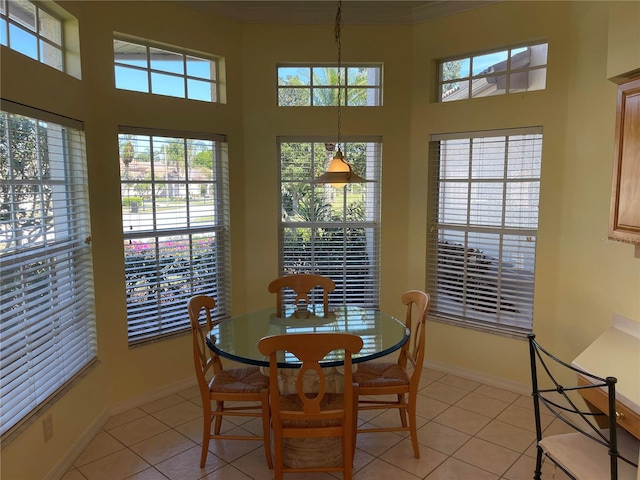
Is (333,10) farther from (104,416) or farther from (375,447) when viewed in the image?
(104,416)

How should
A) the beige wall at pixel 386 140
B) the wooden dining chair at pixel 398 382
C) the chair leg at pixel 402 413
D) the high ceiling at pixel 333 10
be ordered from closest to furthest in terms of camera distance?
1. the wooden dining chair at pixel 398 382
2. the beige wall at pixel 386 140
3. the chair leg at pixel 402 413
4. the high ceiling at pixel 333 10

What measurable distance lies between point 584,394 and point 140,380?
296 centimetres

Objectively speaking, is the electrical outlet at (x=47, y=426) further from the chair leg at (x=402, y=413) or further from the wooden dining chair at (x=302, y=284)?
the chair leg at (x=402, y=413)

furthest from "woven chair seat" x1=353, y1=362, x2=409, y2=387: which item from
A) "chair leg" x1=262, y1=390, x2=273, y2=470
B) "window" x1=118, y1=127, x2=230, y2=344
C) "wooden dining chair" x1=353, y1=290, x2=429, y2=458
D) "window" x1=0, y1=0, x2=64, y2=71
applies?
"window" x1=0, y1=0, x2=64, y2=71

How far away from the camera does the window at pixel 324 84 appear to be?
4.06 m

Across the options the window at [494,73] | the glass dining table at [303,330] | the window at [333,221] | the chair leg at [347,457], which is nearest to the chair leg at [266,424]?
the glass dining table at [303,330]

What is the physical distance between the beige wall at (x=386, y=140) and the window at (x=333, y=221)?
0.41ft

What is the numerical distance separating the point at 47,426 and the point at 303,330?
150 centimetres

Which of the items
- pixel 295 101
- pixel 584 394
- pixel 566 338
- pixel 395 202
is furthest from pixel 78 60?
pixel 566 338

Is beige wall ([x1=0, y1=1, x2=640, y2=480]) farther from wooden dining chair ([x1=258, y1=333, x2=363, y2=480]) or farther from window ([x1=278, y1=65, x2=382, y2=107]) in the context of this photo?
wooden dining chair ([x1=258, y1=333, x2=363, y2=480])

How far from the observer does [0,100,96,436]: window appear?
232 cm

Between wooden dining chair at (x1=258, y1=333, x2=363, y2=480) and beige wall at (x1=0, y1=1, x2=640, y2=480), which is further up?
beige wall at (x1=0, y1=1, x2=640, y2=480)

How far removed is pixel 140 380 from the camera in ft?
11.8

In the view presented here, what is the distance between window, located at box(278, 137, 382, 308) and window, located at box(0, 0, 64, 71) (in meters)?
1.83
